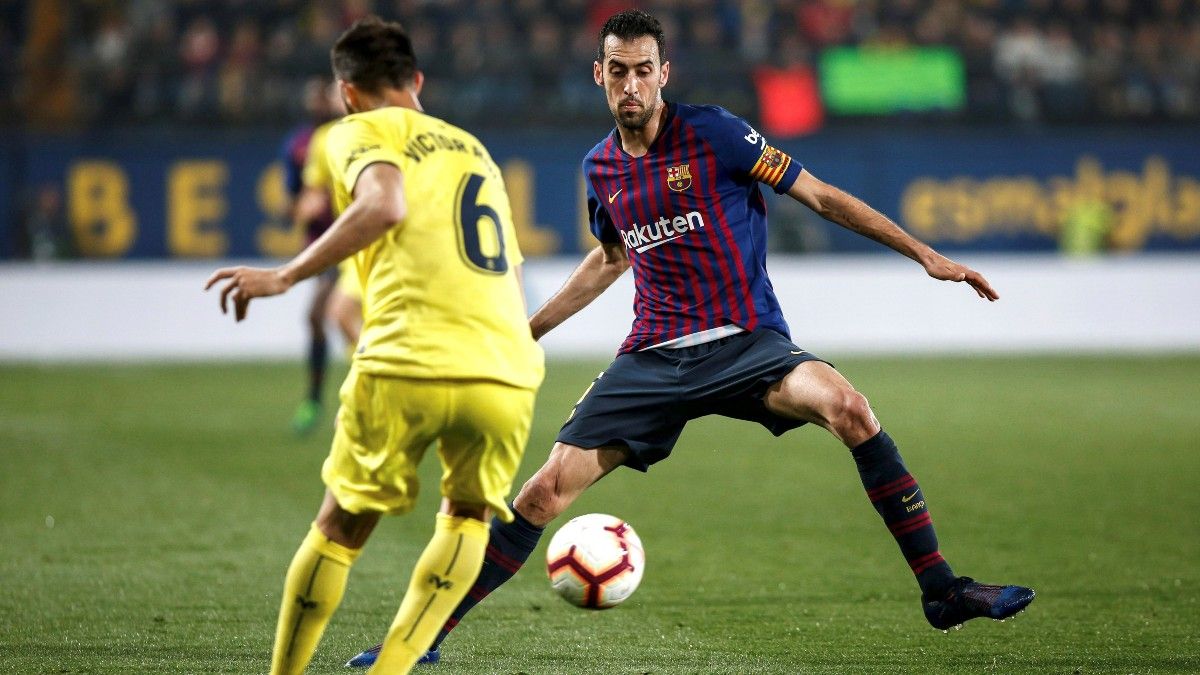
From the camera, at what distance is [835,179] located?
18.4m

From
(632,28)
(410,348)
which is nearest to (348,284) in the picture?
(632,28)

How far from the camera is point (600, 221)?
5137 millimetres

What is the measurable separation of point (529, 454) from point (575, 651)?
4995 millimetres

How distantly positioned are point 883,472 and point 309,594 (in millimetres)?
1838

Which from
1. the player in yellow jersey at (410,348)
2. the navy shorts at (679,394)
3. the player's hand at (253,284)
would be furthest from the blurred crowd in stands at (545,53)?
the player's hand at (253,284)

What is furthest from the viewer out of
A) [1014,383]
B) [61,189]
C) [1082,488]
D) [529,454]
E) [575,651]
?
[61,189]

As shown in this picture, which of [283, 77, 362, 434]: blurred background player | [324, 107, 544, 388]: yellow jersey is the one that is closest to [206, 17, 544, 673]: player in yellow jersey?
[324, 107, 544, 388]: yellow jersey

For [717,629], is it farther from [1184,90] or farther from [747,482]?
[1184,90]

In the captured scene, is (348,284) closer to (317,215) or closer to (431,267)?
(317,215)

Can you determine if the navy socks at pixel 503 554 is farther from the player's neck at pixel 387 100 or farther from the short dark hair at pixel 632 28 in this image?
the short dark hair at pixel 632 28

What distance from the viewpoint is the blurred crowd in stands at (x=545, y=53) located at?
17828 millimetres

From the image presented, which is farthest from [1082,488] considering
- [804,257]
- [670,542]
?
[804,257]

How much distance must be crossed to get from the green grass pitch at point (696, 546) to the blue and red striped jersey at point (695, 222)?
102cm

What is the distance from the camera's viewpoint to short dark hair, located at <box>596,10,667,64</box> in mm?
4812
